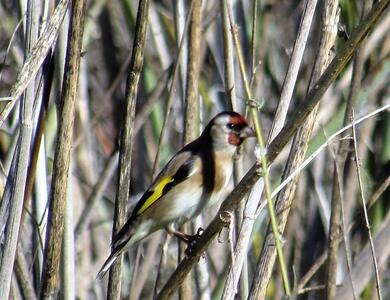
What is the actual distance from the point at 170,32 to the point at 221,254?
3.52 ft

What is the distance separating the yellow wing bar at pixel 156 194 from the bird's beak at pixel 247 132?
13.2 inches

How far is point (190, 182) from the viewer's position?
9.91 feet

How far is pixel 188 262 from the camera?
2.12 metres

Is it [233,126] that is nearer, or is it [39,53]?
[39,53]

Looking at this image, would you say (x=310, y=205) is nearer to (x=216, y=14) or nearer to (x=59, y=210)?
(x=216, y=14)

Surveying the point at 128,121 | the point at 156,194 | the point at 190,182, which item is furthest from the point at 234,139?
the point at 128,121

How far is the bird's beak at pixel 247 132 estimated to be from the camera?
285 centimetres

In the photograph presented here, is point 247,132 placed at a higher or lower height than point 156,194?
higher

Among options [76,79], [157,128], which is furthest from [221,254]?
[76,79]

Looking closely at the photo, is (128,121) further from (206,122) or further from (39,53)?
(206,122)

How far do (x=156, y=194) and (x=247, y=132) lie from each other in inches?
16.6

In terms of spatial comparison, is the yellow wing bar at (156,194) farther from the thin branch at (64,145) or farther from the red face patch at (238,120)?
the thin branch at (64,145)

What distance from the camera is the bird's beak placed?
112 inches

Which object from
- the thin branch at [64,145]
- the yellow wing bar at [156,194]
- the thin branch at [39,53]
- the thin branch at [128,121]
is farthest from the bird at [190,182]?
the thin branch at [39,53]
